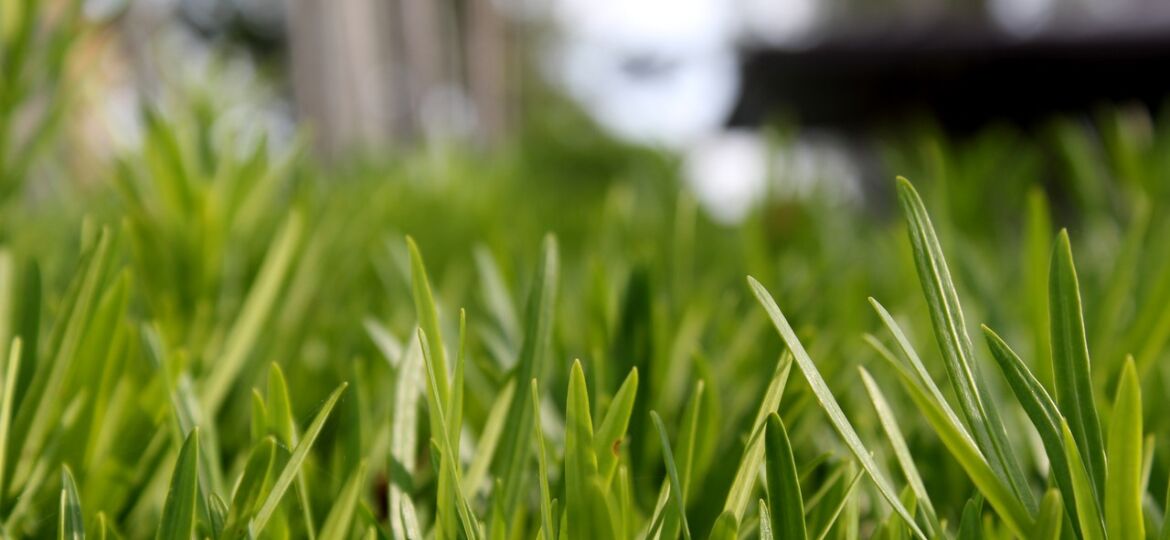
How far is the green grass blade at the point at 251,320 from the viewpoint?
11.0 inches

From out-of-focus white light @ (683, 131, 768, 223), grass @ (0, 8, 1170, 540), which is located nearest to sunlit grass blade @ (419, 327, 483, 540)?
grass @ (0, 8, 1170, 540)

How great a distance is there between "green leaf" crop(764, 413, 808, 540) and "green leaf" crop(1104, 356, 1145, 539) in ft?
0.18

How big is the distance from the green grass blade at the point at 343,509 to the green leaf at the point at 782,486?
8 centimetres

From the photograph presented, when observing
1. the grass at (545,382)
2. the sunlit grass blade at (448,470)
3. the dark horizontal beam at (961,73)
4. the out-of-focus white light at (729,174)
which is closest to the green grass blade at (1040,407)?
the grass at (545,382)

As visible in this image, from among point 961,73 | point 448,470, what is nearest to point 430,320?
point 448,470

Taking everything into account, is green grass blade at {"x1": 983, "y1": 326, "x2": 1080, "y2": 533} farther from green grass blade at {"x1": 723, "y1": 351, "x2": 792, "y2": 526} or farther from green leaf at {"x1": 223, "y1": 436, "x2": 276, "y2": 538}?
green leaf at {"x1": 223, "y1": 436, "x2": 276, "y2": 538}

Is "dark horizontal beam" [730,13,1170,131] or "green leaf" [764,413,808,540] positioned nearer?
"green leaf" [764,413,808,540]

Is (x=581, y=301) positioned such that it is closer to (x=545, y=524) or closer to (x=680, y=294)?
(x=680, y=294)

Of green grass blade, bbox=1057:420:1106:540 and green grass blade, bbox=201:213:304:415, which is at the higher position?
green grass blade, bbox=1057:420:1106:540

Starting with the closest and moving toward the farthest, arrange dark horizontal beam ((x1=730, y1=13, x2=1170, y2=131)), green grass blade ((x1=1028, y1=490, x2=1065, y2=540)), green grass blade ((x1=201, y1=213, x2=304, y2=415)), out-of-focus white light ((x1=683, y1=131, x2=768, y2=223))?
green grass blade ((x1=1028, y1=490, x2=1065, y2=540)) < green grass blade ((x1=201, y1=213, x2=304, y2=415)) < out-of-focus white light ((x1=683, y1=131, x2=768, y2=223)) < dark horizontal beam ((x1=730, y1=13, x2=1170, y2=131))

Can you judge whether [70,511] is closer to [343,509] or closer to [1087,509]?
[343,509]

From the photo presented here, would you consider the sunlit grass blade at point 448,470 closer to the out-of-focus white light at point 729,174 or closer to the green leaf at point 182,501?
the green leaf at point 182,501

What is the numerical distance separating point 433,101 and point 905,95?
1.95 meters

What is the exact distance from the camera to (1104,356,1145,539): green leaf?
151 millimetres
